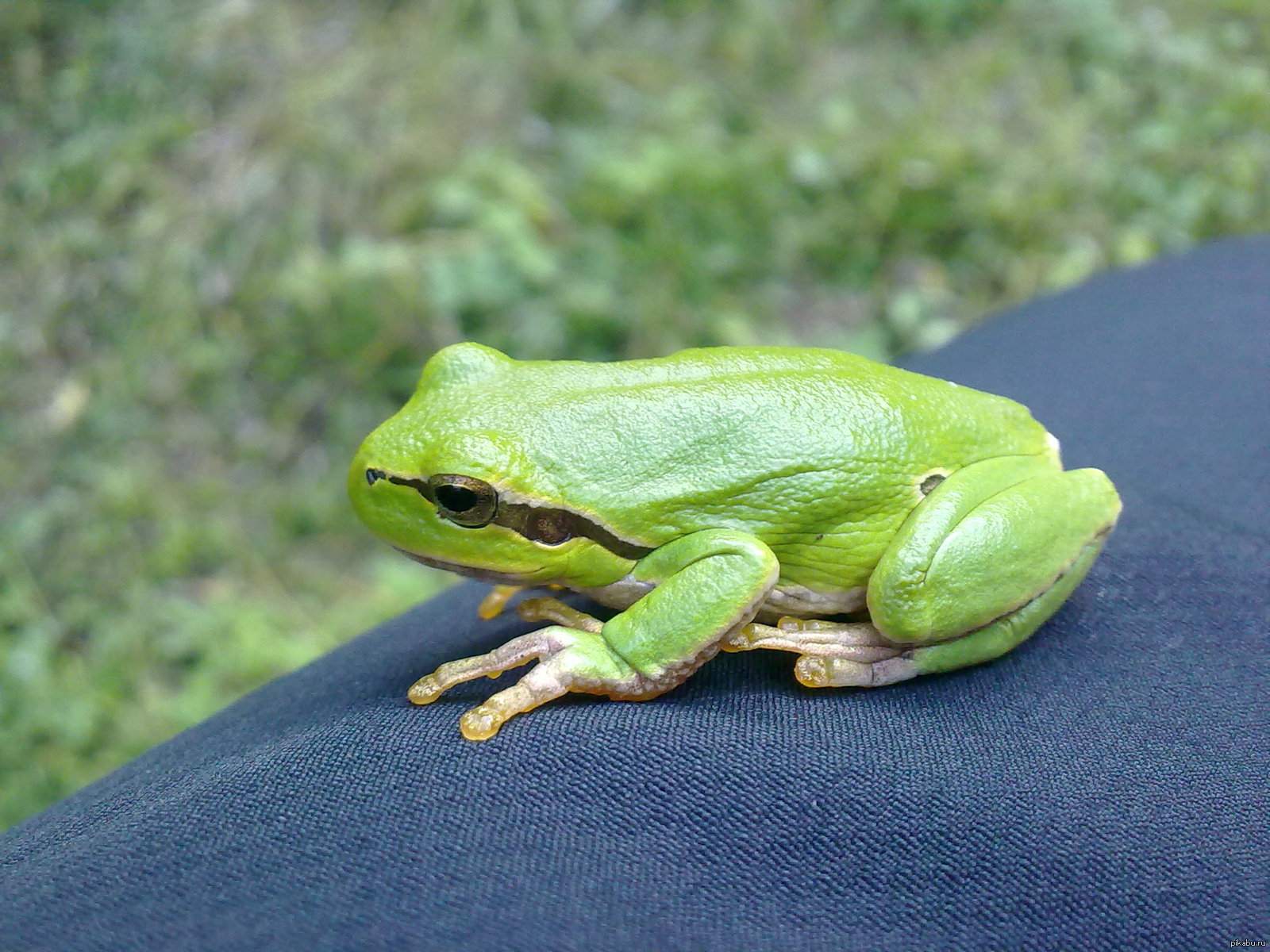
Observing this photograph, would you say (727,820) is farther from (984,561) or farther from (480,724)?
(984,561)

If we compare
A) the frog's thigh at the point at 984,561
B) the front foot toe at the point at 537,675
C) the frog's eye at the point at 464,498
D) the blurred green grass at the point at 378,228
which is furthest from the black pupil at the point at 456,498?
the blurred green grass at the point at 378,228

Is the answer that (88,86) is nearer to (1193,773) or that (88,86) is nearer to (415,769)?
(415,769)

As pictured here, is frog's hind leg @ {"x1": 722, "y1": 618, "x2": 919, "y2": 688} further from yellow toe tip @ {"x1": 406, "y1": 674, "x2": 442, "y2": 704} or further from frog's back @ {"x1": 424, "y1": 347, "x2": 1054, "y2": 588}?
yellow toe tip @ {"x1": 406, "y1": 674, "x2": 442, "y2": 704}

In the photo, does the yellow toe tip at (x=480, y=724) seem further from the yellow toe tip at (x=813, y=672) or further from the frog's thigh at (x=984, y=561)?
the frog's thigh at (x=984, y=561)

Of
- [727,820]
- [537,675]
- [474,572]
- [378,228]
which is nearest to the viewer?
[727,820]

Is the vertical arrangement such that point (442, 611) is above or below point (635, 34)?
below

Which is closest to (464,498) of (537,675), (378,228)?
(537,675)

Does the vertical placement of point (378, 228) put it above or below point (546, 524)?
above

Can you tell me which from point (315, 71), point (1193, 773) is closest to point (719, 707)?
point (1193, 773)
